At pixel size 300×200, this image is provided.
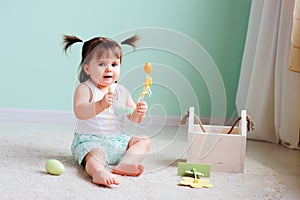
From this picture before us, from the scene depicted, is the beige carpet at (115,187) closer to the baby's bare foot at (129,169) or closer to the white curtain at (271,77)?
the baby's bare foot at (129,169)

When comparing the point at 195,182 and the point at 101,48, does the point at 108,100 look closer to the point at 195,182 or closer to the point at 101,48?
the point at 101,48

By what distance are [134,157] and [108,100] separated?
21 centimetres

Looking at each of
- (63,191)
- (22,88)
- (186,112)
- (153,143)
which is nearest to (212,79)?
(186,112)

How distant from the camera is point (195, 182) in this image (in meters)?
1.60

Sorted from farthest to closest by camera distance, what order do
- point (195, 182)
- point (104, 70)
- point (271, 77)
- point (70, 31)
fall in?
1. point (70, 31)
2. point (271, 77)
3. point (104, 70)
4. point (195, 182)

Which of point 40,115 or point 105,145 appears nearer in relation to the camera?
point 105,145

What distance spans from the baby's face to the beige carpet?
253 millimetres

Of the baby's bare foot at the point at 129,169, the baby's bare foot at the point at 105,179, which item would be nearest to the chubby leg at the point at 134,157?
the baby's bare foot at the point at 129,169

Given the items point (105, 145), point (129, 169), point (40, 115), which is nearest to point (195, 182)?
point (129, 169)

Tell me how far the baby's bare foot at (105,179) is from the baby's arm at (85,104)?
0.20 meters

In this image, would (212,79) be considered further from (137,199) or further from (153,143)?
(137,199)

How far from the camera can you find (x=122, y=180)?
5.16ft

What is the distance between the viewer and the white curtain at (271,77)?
7.45ft

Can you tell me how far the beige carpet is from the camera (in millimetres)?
1434
